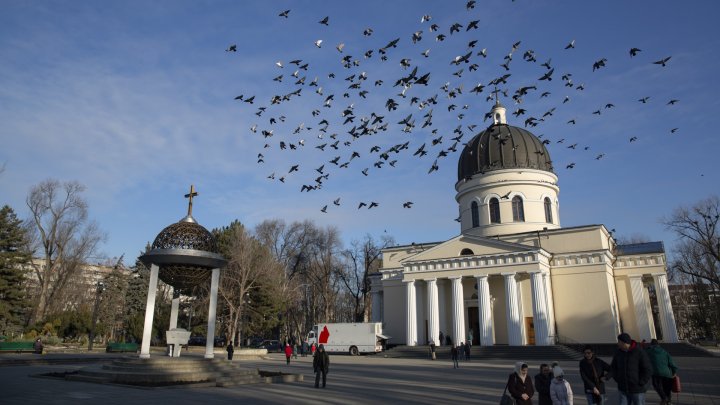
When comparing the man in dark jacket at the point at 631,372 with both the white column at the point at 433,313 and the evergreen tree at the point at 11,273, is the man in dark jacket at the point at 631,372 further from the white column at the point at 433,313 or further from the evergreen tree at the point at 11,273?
the evergreen tree at the point at 11,273

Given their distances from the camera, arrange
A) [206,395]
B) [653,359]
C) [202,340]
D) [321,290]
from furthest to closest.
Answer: [321,290], [202,340], [206,395], [653,359]

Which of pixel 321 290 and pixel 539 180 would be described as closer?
pixel 539 180

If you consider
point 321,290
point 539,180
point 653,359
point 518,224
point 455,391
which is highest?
point 539,180

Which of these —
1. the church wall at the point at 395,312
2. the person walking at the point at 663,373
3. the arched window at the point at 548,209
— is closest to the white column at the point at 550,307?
the arched window at the point at 548,209

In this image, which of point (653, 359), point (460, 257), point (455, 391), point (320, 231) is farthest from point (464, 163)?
point (653, 359)

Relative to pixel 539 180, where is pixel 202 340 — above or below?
below

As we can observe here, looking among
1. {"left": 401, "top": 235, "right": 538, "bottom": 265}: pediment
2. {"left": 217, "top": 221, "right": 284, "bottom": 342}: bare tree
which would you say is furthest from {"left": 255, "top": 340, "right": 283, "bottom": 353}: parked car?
{"left": 401, "top": 235, "right": 538, "bottom": 265}: pediment

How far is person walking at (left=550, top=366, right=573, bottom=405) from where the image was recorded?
677cm

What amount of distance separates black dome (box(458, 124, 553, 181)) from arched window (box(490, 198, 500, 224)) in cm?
279

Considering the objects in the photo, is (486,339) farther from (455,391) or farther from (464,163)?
(455,391)

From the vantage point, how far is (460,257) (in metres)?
35.4

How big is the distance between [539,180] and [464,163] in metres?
6.68

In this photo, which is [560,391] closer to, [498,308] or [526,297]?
[526,297]

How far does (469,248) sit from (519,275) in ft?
13.5
